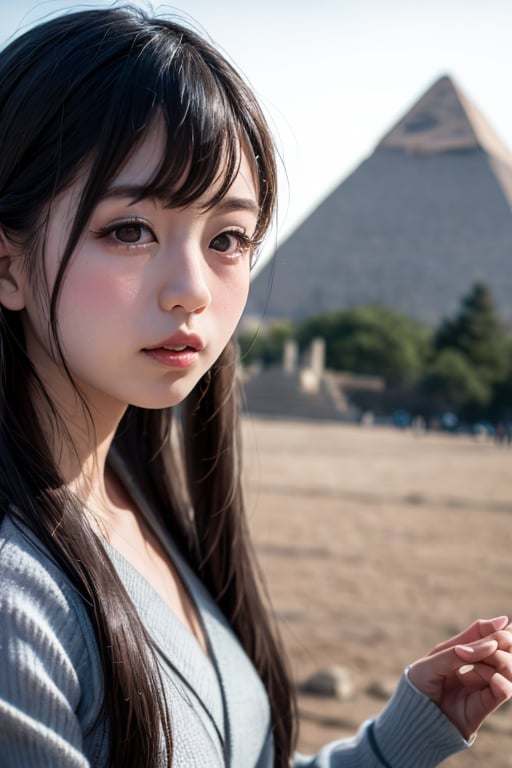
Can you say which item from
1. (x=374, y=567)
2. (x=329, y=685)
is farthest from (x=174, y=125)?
(x=374, y=567)

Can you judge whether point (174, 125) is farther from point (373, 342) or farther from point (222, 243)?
point (373, 342)

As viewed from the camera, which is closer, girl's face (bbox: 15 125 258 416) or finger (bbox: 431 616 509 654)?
girl's face (bbox: 15 125 258 416)

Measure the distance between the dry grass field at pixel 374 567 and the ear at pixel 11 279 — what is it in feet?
2.05

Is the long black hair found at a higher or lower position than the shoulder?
higher

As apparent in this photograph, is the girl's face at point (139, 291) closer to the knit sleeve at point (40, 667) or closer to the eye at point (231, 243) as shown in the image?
the eye at point (231, 243)

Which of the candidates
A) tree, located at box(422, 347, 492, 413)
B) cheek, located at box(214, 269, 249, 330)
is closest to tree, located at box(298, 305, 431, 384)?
tree, located at box(422, 347, 492, 413)

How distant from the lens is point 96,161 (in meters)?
0.90

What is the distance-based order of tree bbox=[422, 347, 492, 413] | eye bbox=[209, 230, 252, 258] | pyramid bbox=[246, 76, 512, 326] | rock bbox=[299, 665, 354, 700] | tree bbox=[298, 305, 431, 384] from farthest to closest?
pyramid bbox=[246, 76, 512, 326] < tree bbox=[298, 305, 431, 384] < tree bbox=[422, 347, 492, 413] < rock bbox=[299, 665, 354, 700] < eye bbox=[209, 230, 252, 258]

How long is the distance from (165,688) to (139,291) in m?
0.39

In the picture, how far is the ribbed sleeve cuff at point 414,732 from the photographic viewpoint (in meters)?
1.14

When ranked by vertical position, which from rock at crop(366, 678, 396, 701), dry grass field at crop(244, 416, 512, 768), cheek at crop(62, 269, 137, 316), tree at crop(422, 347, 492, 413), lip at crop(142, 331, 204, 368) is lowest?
tree at crop(422, 347, 492, 413)

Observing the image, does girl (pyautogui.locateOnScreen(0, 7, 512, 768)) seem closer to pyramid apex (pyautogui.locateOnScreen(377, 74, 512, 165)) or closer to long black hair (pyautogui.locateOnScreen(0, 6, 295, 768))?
long black hair (pyautogui.locateOnScreen(0, 6, 295, 768))

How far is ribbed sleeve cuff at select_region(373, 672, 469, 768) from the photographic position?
3.75 feet

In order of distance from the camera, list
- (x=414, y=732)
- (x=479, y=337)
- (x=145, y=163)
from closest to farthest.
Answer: (x=145, y=163), (x=414, y=732), (x=479, y=337)
